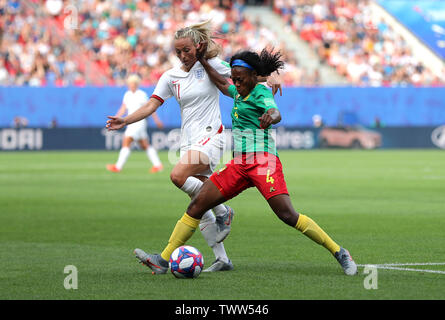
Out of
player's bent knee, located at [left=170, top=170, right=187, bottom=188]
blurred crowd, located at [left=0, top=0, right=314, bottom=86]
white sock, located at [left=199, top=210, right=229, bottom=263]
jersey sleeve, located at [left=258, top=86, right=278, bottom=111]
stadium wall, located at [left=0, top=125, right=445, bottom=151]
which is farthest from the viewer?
blurred crowd, located at [left=0, top=0, right=314, bottom=86]

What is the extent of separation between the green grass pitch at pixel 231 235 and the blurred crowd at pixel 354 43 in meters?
19.2

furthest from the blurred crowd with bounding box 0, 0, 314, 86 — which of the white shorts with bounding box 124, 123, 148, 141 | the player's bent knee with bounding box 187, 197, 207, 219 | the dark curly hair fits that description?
the player's bent knee with bounding box 187, 197, 207, 219

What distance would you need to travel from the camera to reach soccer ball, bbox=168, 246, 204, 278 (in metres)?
8.62

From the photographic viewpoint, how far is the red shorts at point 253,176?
28.6 feet

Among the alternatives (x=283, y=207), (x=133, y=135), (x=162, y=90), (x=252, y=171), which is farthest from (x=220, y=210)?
(x=133, y=135)

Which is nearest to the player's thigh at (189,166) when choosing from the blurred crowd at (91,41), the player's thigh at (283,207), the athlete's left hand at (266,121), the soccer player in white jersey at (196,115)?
the soccer player in white jersey at (196,115)

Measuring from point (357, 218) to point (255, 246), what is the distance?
370cm

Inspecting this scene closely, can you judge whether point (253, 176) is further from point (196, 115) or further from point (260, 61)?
point (196, 115)

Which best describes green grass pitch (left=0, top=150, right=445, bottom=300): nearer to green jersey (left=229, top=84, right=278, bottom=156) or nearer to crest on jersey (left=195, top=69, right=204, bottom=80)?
green jersey (left=229, top=84, right=278, bottom=156)

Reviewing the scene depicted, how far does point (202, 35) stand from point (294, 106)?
32.5 metres

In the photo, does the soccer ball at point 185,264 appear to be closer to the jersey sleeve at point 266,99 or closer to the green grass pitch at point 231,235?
the green grass pitch at point 231,235

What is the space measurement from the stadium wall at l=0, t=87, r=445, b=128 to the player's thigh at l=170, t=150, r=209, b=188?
97.5ft

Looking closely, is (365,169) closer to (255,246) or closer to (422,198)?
(422,198)

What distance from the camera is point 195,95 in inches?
387
